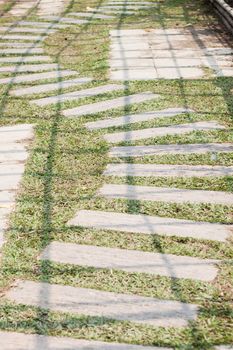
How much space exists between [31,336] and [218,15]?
6451 millimetres

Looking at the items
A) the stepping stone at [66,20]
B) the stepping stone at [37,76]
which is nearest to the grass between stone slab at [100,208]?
the stepping stone at [37,76]

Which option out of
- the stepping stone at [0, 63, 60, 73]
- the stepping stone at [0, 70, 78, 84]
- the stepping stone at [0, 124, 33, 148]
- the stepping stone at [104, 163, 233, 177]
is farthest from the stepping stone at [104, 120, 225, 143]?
the stepping stone at [0, 63, 60, 73]

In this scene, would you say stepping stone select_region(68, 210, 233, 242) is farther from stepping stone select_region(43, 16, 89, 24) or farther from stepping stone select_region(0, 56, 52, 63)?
stepping stone select_region(43, 16, 89, 24)

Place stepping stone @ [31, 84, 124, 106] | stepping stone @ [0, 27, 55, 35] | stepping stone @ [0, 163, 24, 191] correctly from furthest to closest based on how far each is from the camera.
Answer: stepping stone @ [0, 27, 55, 35]
stepping stone @ [31, 84, 124, 106]
stepping stone @ [0, 163, 24, 191]

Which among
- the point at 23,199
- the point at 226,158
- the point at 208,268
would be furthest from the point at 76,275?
the point at 226,158

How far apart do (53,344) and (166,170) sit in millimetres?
1628

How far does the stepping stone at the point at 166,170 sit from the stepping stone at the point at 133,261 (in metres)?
0.85

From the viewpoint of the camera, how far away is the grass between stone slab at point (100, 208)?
227cm

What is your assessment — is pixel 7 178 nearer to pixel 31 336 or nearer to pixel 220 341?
pixel 31 336

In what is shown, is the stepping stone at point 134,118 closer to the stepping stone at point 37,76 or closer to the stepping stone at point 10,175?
the stepping stone at point 10,175

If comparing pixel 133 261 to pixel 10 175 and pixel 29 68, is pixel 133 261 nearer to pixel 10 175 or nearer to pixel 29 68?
pixel 10 175

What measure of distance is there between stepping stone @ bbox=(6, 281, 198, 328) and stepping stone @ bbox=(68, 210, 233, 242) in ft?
1.72

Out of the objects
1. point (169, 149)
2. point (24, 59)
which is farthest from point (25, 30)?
point (169, 149)

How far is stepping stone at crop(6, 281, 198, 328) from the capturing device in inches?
90.7
